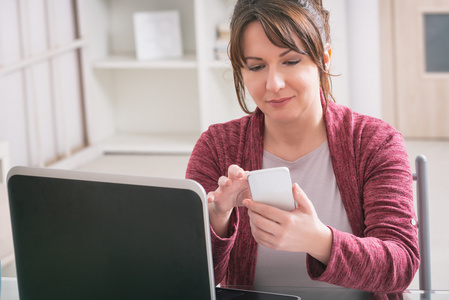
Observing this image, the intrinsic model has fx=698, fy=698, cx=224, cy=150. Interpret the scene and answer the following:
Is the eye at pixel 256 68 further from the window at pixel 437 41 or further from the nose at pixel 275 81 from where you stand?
the window at pixel 437 41

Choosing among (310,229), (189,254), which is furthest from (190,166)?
(189,254)

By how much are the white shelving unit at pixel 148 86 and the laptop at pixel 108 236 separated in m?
3.24

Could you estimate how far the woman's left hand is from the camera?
1054 millimetres

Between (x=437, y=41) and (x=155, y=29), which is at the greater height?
(x=155, y=29)

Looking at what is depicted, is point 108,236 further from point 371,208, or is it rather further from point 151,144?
point 151,144

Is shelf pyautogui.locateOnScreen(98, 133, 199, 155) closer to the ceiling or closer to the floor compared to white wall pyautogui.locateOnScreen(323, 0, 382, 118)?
closer to the floor

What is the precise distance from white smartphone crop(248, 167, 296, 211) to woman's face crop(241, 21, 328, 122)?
11.9 inches

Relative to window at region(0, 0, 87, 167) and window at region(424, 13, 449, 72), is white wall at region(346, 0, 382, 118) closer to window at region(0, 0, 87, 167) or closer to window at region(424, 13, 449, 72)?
window at region(424, 13, 449, 72)

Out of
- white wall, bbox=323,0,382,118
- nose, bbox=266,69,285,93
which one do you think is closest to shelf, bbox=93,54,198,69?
white wall, bbox=323,0,382,118

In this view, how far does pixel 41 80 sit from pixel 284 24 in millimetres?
2979

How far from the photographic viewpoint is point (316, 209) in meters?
1.42

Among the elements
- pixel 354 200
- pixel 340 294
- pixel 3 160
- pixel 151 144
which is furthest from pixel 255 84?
pixel 151 144

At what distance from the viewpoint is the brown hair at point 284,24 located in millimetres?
1280

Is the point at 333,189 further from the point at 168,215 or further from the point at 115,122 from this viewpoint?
the point at 115,122
